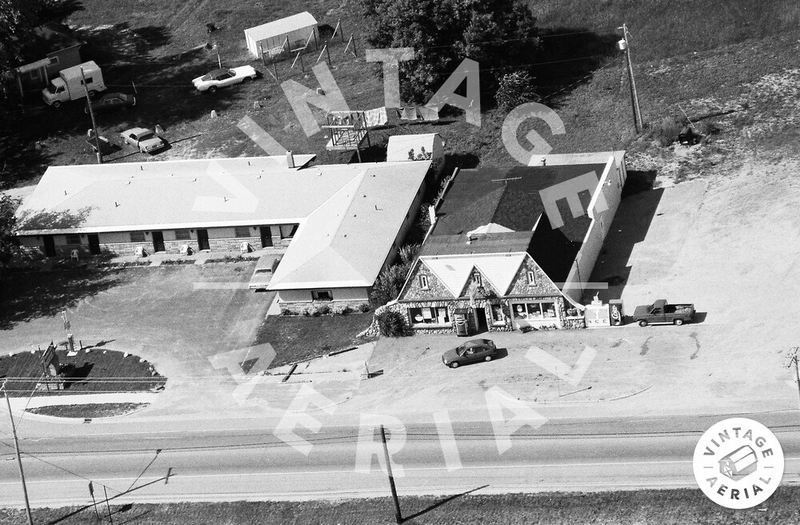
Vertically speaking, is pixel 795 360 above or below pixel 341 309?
above

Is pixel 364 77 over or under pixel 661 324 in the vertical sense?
over

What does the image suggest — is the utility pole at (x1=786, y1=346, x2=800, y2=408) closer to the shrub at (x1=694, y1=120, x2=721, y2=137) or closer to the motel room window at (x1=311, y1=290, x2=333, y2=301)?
the shrub at (x1=694, y1=120, x2=721, y2=137)

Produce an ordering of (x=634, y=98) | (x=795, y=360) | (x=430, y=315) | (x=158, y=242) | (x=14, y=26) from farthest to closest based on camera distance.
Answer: (x=14, y=26) → (x=634, y=98) → (x=158, y=242) → (x=430, y=315) → (x=795, y=360)

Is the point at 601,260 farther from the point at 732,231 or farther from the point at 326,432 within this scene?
the point at 326,432

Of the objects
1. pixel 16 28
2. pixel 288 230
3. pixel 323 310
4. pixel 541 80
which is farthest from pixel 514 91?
pixel 16 28

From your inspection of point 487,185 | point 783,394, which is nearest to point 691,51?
point 487,185

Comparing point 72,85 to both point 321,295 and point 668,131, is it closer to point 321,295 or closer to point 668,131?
point 321,295
